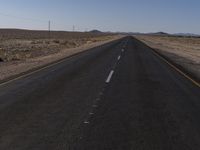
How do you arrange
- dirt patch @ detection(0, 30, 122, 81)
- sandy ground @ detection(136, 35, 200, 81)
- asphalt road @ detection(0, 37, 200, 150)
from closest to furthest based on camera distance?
asphalt road @ detection(0, 37, 200, 150)
dirt patch @ detection(0, 30, 122, 81)
sandy ground @ detection(136, 35, 200, 81)

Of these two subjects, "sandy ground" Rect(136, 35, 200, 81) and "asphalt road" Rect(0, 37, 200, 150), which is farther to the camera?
"sandy ground" Rect(136, 35, 200, 81)

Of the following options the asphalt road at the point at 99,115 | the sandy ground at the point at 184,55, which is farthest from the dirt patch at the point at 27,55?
the sandy ground at the point at 184,55

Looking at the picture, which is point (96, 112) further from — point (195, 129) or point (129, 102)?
point (195, 129)

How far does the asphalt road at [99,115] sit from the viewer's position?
6859mm

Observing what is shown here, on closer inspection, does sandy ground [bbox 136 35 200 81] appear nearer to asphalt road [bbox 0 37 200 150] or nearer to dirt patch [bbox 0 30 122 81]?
asphalt road [bbox 0 37 200 150]

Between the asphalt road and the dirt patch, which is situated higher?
the asphalt road

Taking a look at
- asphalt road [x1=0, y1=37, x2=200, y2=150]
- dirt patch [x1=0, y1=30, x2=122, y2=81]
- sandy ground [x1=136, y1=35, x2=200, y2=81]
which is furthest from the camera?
sandy ground [x1=136, y1=35, x2=200, y2=81]

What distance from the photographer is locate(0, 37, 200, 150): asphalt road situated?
Result: 6.86 metres

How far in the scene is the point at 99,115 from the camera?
9.14m

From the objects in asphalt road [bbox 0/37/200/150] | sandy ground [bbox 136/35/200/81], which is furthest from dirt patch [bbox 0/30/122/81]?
sandy ground [bbox 136/35/200/81]

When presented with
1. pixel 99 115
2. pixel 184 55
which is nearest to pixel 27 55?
pixel 184 55

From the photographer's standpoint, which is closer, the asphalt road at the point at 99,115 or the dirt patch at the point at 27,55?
the asphalt road at the point at 99,115

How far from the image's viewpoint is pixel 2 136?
284 inches

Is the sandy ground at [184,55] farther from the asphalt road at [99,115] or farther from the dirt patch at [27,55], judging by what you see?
the dirt patch at [27,55]
